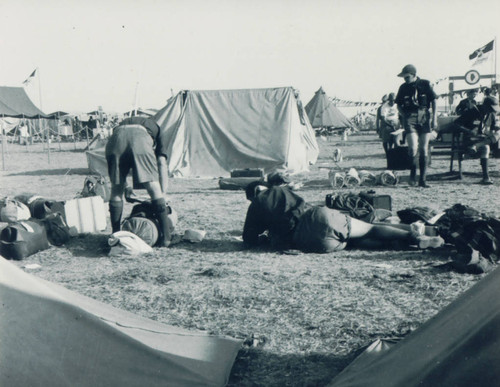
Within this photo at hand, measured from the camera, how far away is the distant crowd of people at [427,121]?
32.0 feet

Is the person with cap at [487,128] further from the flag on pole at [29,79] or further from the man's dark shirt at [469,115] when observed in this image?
the flag on pole at [29,79]

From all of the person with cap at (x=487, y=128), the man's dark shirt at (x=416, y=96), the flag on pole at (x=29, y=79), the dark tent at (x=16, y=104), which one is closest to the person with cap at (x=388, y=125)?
the person with cap at (x=487, y=128)

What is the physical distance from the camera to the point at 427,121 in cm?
975

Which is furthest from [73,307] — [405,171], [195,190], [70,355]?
[405,171]

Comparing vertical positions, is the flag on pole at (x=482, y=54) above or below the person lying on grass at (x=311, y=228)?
above

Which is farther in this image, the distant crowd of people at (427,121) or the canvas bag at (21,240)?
the distant crowd of people at (427,121)

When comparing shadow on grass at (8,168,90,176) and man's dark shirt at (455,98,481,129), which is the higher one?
man's dark shirt at (455,98,481,129)

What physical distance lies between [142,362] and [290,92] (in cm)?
1192

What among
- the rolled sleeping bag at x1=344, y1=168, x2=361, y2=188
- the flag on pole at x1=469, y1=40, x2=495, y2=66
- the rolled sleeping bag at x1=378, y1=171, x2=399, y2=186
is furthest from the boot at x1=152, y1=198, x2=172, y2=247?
the flag on pole at x1=469, y1=40, x2=495, y2=66

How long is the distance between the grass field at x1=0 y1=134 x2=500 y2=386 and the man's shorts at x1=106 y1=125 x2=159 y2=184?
32.0 inches

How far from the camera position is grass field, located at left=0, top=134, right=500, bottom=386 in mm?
3381

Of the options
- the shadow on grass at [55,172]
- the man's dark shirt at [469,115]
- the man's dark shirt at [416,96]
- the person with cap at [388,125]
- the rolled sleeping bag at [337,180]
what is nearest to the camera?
the man's dark shirt at [416,96]

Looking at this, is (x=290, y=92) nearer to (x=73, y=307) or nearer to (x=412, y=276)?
(x=412, y=276)

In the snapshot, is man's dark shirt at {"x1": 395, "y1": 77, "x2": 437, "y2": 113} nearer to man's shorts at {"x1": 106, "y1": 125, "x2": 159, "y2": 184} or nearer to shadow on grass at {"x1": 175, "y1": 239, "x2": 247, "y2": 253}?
shadow on grass at {"x1": 175, "y1": 239, "x2": 247, "y2": 253}
